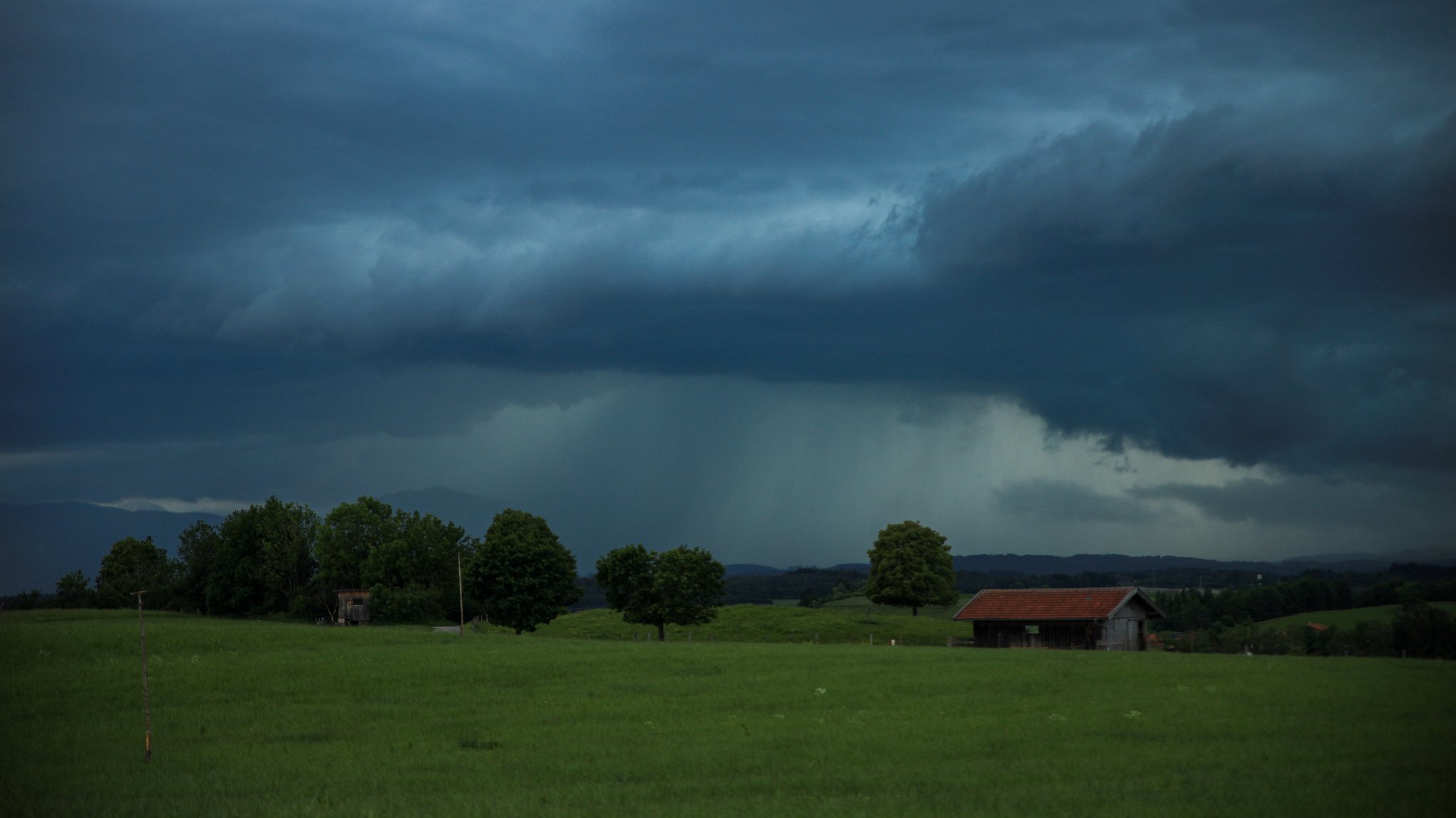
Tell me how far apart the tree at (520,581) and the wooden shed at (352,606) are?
14.3m

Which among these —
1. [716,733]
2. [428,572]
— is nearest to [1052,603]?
[716,733]

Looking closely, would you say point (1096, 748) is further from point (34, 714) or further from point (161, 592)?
point (161, 592)

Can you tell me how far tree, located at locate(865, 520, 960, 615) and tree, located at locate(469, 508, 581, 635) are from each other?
119 feet

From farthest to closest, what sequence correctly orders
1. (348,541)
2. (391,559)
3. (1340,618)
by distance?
(1340,618) → (348,541) → (391,559)

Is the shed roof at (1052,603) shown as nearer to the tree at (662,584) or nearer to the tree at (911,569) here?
the tree at (662,584)

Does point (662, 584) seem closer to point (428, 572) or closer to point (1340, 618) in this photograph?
point (428, 572)

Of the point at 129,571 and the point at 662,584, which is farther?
the point at 129,571

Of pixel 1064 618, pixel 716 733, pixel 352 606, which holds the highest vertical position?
pixel 716 733

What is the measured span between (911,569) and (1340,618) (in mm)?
57168

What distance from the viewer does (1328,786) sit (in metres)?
23.8

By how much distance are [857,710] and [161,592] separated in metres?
109

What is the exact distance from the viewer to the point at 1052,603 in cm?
7388

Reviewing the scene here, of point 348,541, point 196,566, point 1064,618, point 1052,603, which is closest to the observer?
point 1064,618

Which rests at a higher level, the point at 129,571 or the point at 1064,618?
the point at 129,571
